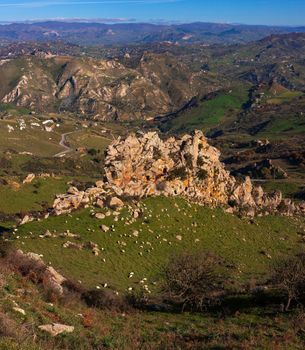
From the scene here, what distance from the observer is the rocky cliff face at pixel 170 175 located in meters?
59.6

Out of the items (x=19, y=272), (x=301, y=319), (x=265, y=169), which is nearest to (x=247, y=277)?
(x=301, y=319)

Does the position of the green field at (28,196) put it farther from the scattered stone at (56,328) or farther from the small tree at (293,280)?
the scattered stone at (56,328)

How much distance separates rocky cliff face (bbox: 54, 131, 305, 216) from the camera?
196 ft

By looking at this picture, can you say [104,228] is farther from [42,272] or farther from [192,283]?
[192,283]

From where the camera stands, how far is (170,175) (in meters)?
65.1

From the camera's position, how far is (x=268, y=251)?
55375mm

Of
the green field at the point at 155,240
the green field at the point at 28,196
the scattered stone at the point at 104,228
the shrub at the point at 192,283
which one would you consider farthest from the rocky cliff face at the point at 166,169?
the green field at the point at 28,196

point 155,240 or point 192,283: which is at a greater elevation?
point 192,283

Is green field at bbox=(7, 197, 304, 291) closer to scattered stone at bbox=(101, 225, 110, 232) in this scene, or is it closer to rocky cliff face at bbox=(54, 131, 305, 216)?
scattered stone at bbox=(101, 225, 110, 232)

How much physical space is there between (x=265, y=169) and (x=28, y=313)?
165140 millimetres

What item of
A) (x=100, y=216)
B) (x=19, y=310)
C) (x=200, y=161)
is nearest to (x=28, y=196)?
(x=200, y=161)

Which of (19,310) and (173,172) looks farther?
(173,172)

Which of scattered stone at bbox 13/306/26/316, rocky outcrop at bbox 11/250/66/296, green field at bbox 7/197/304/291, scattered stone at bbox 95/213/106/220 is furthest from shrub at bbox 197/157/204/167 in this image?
scattered stone at bbox 13/306/26/316

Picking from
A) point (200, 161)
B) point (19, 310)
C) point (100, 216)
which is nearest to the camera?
point (19, 310)
